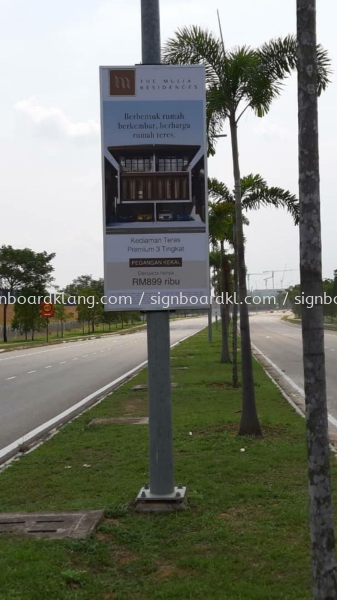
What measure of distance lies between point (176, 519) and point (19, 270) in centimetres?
6042

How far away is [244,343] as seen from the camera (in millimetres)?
10594

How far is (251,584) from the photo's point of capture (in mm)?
4648

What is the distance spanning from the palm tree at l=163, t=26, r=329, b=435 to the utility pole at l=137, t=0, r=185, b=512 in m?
3.97

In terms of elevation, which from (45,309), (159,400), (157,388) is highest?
(45,309)

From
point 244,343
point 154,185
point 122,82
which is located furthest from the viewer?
point 244,343

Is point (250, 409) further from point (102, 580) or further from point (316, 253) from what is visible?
point (316, 253)

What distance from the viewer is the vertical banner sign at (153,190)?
6637 mm

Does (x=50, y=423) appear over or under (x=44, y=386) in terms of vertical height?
over

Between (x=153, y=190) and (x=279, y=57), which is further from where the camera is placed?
(x=279, y=57)

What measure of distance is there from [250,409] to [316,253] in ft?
21.5

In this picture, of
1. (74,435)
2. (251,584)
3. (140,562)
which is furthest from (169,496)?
(74,435)

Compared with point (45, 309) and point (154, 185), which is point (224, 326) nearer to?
point (154, 185)

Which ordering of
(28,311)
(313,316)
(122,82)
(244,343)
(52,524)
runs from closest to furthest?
1. (313,316)
2. (52,524)
3. (122,82)
4. (244,343)
5. (28,311)

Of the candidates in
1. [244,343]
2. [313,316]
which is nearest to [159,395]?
[313,316]
